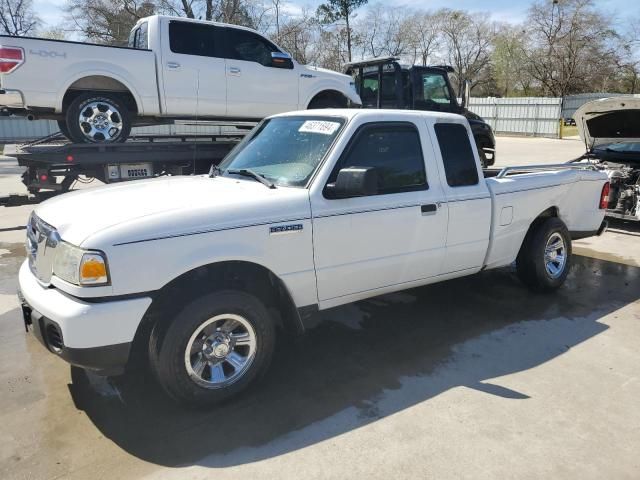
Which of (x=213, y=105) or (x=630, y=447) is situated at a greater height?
(x=213, y=105)

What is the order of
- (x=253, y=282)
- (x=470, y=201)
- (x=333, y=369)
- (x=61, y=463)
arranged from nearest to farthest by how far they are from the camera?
(x=61, y=463) → (x=253, y=282) → (x=333, y=369) → (x=470, y=201)

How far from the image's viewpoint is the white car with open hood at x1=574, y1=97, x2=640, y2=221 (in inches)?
314

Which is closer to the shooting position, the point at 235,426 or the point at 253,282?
the point at 235,426

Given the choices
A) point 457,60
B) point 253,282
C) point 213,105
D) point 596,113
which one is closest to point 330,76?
point 213,105

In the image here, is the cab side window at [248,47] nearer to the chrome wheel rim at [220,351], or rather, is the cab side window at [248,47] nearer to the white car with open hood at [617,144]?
the white car with open hood at [617,144]

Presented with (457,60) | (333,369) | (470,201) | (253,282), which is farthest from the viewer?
(457,60)

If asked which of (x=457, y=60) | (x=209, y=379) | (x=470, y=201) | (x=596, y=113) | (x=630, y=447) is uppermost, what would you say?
(x=457, y=60)

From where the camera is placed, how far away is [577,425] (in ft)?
10.4

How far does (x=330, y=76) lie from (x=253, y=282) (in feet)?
20.3

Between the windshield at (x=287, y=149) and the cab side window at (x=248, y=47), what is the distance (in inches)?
153

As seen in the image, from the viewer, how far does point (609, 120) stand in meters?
8.49

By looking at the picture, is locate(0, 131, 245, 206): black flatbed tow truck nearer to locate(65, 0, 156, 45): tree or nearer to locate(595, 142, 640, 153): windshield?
locate(595, 142, 640, 153): windshield

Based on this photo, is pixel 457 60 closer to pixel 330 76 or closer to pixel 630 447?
pixel 330 76

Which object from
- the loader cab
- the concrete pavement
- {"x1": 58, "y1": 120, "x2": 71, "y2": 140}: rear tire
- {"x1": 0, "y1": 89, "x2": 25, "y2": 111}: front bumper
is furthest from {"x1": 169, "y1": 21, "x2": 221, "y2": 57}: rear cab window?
the loader cab
